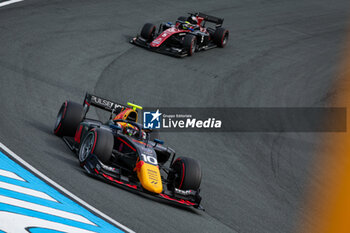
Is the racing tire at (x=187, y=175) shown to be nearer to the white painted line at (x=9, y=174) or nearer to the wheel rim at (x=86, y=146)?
the wheel rim at (x=86, y=146)

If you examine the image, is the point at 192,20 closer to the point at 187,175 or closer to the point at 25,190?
the point at 187,175

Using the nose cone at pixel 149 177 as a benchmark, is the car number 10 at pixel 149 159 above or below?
above

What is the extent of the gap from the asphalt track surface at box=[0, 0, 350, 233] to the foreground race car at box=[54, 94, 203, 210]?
276 mm

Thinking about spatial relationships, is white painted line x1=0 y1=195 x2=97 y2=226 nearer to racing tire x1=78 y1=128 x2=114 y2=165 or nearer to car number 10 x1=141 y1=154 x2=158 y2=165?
racing tire x1=78 y1=128 x2=114 y2=165

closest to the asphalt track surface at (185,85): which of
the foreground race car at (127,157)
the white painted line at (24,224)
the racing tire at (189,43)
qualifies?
the foreground race car at (127,157)

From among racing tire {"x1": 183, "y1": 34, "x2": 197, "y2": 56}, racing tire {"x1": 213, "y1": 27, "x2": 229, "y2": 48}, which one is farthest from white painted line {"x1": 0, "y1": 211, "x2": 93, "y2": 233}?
racing tire {"x1": 213, "y1": 27, "x2": 229, "y2": 48}

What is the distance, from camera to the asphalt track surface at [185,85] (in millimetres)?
10883

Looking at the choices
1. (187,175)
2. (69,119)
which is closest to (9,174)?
(69,119)

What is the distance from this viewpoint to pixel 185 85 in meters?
20.5

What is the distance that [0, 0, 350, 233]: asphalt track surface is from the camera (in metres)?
10.9

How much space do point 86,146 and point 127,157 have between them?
0.90 meters

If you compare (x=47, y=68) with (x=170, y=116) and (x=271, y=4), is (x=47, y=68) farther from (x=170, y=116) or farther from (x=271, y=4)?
(x=271, y=4)

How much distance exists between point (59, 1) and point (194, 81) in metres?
9.70

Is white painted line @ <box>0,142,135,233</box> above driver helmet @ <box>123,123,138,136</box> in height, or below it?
below
